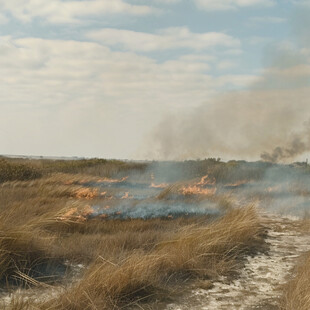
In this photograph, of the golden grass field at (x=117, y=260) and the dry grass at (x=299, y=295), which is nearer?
the dry grass at (x=299, y=295)

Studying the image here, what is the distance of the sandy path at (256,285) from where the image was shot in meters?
5.00

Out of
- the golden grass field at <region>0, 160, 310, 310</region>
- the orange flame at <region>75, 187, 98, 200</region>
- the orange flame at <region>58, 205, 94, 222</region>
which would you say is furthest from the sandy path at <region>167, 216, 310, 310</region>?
the orange flame at <region>75, 187, 98, 200</region>

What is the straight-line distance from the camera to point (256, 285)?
575cm

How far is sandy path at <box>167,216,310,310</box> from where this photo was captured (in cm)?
500

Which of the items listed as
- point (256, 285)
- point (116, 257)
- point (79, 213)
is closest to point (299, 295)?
point (256, 285)

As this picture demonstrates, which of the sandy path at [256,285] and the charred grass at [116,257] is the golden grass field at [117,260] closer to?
the charred grass at [116,257]

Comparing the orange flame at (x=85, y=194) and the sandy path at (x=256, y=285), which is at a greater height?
the orange flame at (x=85, y=194)

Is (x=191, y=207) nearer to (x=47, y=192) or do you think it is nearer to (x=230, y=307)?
(x=47, y=192)

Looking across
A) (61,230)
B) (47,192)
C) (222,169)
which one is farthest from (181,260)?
(222,169)

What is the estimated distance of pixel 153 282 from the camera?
5.39 meters

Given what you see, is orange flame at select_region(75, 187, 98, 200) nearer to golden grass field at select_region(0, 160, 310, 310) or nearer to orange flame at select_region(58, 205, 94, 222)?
orange flame at select_region(58, 205, 94, 222)

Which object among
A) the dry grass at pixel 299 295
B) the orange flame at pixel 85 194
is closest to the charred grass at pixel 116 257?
the dry grass at pixel 299 295

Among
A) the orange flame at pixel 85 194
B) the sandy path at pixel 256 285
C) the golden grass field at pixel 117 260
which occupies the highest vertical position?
the orange flame at pixel 85 194

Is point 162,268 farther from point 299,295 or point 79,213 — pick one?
point 79,213
